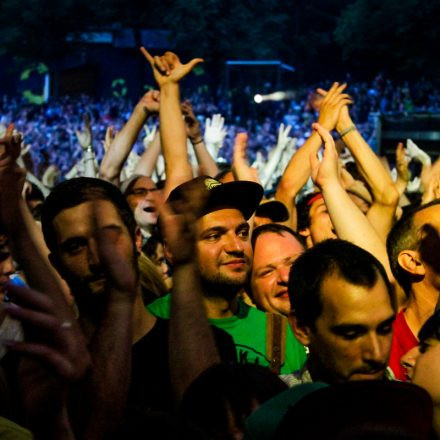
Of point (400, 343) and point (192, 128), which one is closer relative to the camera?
point (400, 343)

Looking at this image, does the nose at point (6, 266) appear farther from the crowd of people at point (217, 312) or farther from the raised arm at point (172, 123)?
the raised arm at point (172, 123)

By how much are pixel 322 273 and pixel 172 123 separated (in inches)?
71.7

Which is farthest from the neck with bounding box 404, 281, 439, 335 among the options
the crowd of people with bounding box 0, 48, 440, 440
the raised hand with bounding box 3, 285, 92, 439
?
the raised hand with bounding box 3, 285, 92, 439

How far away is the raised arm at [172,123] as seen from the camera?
161 inches

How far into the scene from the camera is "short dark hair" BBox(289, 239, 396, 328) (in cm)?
271

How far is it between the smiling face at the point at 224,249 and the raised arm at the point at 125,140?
2128 millimetres

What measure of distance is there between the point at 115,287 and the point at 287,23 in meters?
51.5

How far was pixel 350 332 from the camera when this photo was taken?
8.59 ft

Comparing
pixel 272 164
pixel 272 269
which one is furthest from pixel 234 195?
pixel 272 164

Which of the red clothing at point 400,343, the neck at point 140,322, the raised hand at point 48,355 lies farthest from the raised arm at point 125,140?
the raised hand at point 48,355

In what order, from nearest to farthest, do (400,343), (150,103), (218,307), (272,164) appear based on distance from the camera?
(400,343), (218,307), (150,103), (272,164)

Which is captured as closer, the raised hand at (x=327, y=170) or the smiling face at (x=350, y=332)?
the smiling face at (x=350, y=332)

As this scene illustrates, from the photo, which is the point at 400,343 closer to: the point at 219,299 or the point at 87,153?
the point at 219,299

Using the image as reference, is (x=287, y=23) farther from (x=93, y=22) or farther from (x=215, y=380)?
(x=215, y=380)
